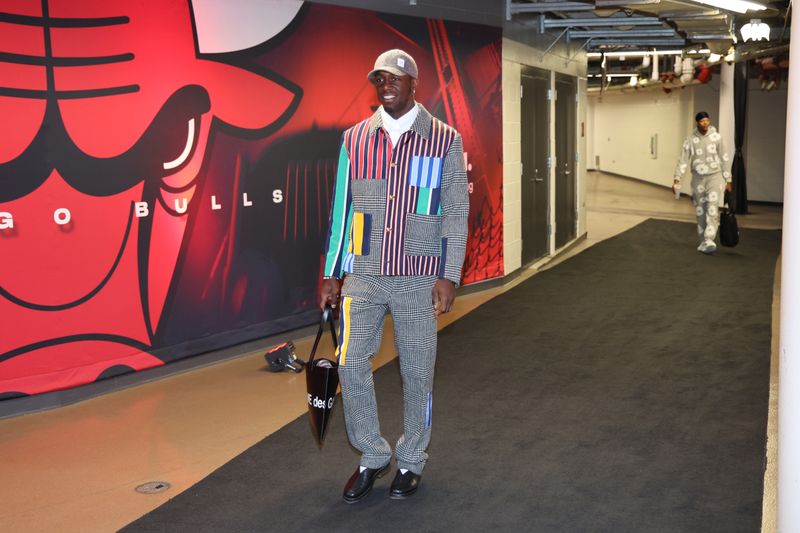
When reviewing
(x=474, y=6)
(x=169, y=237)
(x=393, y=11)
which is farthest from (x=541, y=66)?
(x=169, y=237)

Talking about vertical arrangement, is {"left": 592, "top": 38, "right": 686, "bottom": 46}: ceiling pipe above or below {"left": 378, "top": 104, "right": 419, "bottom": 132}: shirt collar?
above

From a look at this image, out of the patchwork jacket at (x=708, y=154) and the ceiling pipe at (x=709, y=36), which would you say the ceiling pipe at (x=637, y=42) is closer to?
the ceiling pipe at (x=709, y=36)

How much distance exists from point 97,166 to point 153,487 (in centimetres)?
200

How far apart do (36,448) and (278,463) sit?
3.90ft

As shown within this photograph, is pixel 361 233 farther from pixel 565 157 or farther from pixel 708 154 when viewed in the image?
pixel 565 157

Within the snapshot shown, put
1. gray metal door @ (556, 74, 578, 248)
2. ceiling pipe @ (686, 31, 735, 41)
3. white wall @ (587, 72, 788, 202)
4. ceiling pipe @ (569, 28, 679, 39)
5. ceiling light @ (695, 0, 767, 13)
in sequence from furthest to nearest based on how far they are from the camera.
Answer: white wall @ (587, 72, 788, 202), gray metal door @ (556, 74, 578, 248), ceiling pipe @ (569, 28, 679, 39), ceiling pipe @ (686, 31, 735, 41), ceiling light @ (695, 0, 767, 13)

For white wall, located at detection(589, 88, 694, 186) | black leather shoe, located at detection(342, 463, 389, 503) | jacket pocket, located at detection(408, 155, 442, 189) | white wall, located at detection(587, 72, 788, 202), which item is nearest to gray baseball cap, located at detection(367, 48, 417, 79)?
jacket pocket, located at detection(408, 155, 442, 189)

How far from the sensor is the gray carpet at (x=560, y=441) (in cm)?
351

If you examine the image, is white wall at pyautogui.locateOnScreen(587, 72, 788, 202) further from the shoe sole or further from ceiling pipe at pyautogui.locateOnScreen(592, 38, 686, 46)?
the shoe sole

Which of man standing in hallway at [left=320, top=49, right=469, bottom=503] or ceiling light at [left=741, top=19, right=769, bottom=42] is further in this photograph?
ceiling light at [left=741, top=19, right=769, bottom=42]

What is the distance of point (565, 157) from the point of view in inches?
440

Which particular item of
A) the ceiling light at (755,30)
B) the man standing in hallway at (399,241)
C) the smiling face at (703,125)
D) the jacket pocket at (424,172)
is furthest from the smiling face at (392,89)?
the smiling face at (703,125)

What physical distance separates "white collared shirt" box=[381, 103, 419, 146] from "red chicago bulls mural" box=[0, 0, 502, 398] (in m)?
2.24

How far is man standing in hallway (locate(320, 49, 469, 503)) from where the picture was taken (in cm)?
350
